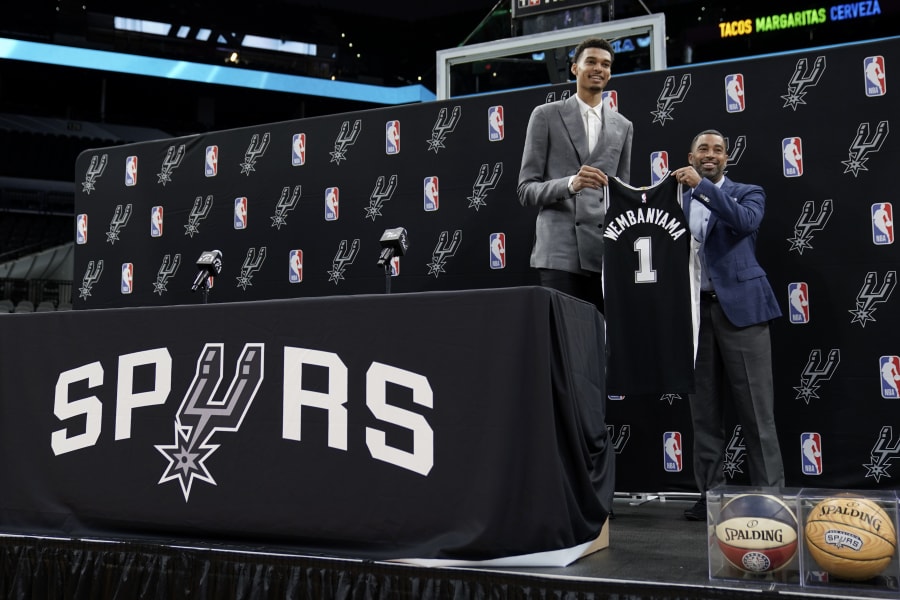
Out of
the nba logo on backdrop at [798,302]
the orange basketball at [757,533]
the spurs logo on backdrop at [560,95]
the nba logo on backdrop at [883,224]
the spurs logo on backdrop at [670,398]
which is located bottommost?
the orange basketball at [757,533]

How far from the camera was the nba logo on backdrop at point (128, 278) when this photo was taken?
4.98 meters

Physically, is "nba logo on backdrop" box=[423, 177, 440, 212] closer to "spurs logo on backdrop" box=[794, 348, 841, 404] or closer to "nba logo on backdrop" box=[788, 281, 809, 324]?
"nba logo on backdrop" box=[788, 281, 809, 324]

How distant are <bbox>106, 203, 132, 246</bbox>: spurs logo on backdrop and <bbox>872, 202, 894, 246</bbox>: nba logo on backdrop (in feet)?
13.6

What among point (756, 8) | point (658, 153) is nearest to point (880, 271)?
point (658, 153)

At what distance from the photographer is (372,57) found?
16.7 m

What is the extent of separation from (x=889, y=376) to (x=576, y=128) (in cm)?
159

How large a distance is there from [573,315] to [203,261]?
1724 millimetres

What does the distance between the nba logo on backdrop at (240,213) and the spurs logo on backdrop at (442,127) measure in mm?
1236

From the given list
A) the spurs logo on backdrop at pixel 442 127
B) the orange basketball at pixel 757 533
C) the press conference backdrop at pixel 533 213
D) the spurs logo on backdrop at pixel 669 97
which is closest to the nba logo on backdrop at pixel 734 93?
the press conference backdrop at pixel 533 213

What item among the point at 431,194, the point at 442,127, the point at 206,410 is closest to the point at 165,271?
the point at 431,194

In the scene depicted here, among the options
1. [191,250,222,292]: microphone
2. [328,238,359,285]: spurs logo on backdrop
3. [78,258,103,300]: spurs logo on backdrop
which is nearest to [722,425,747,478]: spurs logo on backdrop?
[328,238,359,285]: spurs logo on backdrop

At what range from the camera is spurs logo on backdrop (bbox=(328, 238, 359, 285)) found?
14.2 feet

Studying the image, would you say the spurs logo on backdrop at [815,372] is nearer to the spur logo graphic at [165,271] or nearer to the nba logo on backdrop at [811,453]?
the nba logo on backdrop at [811,453]

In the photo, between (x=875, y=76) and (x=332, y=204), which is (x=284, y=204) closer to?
(x=332, y=204)
